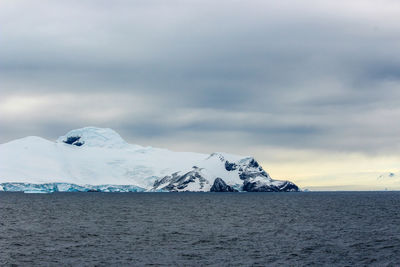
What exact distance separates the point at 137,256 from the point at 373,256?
3061 centimetres

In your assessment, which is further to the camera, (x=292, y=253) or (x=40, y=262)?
(x=292, y=253)

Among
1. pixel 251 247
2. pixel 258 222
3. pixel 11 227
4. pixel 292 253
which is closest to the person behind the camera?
pixel 292 253

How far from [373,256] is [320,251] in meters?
7.08

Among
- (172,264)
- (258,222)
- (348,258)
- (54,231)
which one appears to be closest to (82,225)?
(54,231)

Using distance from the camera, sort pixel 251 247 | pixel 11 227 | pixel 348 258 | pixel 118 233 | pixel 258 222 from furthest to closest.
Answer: pixel 258 222 < pixel 11 227 < pixel 118 233 < pixel 251 247 < pixel 348 258

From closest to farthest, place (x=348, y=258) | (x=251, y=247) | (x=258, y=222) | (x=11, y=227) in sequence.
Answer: (x=348, y=258)
(x=251, y=247)
(x=11, y=227)
(x=258, y=222)

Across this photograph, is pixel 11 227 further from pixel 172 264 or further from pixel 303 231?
pixel 303 231

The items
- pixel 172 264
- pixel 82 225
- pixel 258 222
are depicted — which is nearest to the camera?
pixel 172 264

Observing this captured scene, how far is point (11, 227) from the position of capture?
92.6m

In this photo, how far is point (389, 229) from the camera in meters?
93.1

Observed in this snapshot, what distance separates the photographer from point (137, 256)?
2424 inches

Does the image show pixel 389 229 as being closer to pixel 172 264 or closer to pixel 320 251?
pixel 320 251

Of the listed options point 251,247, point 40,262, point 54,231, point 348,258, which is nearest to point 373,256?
point 348,258

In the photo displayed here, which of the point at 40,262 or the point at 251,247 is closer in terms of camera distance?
the point at 40,262
